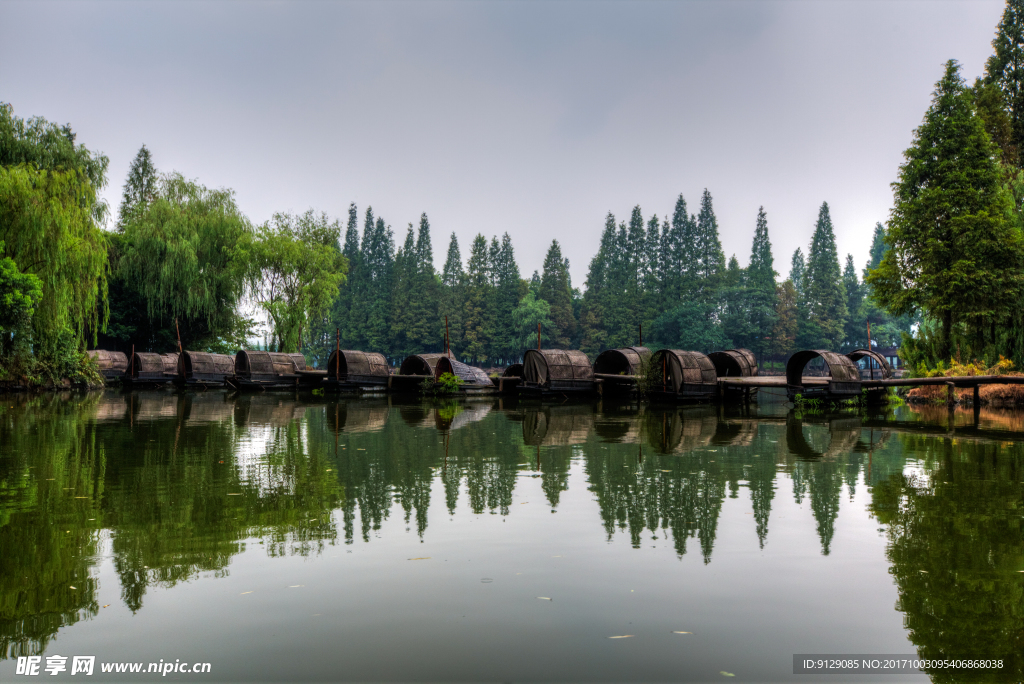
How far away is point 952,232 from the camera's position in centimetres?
2509

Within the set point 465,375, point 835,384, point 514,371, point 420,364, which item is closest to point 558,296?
point 420,364

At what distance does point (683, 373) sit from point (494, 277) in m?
57.6

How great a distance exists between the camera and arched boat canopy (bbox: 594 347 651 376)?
26.8 m

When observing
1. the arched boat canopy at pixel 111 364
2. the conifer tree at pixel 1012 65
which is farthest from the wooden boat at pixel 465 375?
the conifer tree at pixel 1012 65

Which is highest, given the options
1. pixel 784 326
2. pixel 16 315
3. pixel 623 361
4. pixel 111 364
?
pixel 784 326

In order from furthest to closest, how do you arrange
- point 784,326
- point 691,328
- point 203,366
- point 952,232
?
point 784,326, point 691,328, point 203,366, point 952,232

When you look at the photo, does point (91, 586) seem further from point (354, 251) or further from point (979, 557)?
point (354, 251)

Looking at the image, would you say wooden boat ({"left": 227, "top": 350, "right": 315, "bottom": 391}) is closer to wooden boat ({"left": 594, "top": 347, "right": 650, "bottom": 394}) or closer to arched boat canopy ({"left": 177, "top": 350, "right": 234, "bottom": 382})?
arched boat canopy ({"left": 177, "top": 350, "right": 234, "bottom": 382})

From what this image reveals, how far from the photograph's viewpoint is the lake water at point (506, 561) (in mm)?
3969

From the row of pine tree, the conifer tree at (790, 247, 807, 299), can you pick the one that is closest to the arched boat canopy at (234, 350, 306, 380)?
the row of pine tree

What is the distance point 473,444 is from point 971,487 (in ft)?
25.6

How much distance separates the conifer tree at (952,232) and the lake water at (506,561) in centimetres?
1500

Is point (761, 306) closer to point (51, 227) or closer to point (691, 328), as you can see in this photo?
point (691, 328)

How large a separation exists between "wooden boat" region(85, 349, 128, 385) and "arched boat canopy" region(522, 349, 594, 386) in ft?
77.4
